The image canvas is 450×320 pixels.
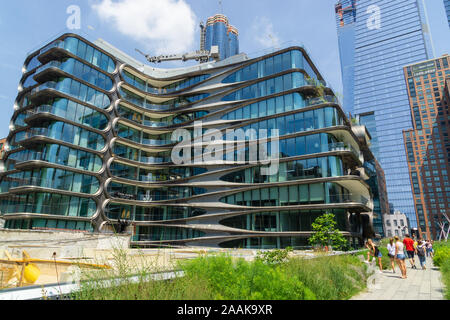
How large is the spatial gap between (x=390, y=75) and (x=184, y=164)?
520 ft

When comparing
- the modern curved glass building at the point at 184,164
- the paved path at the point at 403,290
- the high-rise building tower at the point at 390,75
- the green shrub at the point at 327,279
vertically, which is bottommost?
the paved path at the point at 403,290

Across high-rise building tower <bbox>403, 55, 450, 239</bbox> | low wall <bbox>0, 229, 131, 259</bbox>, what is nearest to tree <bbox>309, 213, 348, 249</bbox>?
low wall <bbox>0, 229, 131, 259</bbox>

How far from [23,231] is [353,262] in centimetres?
2774

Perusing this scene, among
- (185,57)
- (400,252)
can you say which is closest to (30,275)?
(400,252)

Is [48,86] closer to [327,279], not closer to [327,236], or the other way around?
[327,236]

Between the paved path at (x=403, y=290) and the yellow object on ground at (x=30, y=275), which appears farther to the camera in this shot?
the paved path at (x=403, y=290)

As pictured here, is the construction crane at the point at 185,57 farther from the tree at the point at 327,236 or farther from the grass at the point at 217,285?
the grass at the point at 217,285

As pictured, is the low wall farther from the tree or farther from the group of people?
the group of people

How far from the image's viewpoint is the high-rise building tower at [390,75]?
141875 mm

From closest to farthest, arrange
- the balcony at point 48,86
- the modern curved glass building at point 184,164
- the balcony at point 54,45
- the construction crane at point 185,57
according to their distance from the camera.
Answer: the modern curved glass building at point 184,164 < the balcony at point 48,86 < the balcony at point 54,45 < the construction crane at point 185,57

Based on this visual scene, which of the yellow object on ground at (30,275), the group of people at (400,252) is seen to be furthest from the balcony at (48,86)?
the group of people at (400,252)

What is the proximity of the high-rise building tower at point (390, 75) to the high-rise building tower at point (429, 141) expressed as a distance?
432 cm

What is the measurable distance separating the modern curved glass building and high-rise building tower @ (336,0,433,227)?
113413 mm
